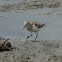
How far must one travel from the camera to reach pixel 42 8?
690 inches

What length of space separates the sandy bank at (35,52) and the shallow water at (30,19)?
42.4 inches

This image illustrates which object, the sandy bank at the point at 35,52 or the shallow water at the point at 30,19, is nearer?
the sandy bank at the point at 35,52

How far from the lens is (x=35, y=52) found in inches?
343

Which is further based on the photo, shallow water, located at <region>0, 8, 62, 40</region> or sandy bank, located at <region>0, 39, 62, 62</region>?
shallow water, located at <region>0, 8, 62, 40</region>

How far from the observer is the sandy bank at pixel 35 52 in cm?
802

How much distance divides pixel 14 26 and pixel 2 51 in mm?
4188

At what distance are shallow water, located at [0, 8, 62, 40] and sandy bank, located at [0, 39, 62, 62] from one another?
108cm

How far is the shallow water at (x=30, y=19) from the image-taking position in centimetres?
1143

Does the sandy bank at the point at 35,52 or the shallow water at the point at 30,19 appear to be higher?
the sandy bank at the point at 35,52

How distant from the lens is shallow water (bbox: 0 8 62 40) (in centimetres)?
1143

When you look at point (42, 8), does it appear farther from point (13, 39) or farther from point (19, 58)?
point (19, 58)

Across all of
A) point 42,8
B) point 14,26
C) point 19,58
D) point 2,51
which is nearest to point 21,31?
point 14,26

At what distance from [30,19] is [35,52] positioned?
5.99 meters

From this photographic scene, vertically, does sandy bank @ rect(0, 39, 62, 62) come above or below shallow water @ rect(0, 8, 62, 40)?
above
